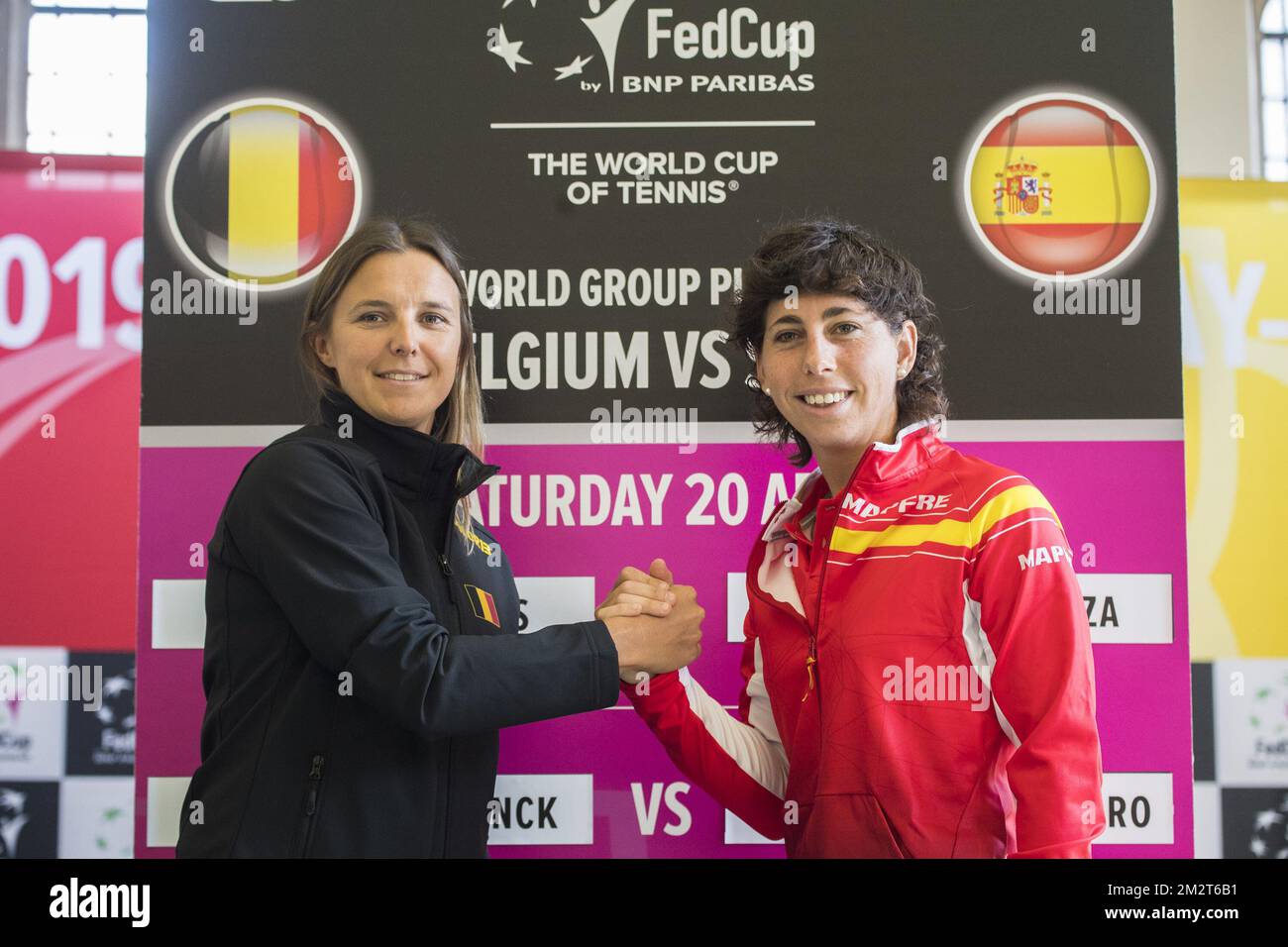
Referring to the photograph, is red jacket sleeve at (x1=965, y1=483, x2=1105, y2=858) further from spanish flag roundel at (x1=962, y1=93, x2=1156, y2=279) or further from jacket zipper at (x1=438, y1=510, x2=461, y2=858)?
jacket zipper at (x1=438, y1=510, x2=461, y2=858)

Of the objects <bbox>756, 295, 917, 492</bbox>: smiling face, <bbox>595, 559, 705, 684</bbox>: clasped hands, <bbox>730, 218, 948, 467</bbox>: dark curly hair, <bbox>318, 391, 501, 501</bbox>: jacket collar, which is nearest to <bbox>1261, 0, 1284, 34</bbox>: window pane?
<bbox>730, 218, 948, 467</bbox>: dark curly hair

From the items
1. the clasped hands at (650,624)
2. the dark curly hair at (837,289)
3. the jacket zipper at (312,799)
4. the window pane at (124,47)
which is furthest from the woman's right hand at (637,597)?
the window pane at (124,47)

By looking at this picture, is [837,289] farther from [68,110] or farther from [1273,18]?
[68,110]

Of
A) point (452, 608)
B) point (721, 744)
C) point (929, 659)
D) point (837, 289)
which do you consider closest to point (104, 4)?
point (452, 608)

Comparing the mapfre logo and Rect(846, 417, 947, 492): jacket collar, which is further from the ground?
the mapfre logo

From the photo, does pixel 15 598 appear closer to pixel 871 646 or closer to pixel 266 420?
pixel 266 420

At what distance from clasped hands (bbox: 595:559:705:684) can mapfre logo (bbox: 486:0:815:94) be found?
98 centimetres

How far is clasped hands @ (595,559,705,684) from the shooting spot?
1796 mm

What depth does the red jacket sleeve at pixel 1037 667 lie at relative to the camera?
1.59 meters

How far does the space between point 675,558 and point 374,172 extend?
0.97m

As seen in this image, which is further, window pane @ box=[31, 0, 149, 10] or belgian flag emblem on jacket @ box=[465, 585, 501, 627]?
window pane @ box=[31, 0, 149, 10]

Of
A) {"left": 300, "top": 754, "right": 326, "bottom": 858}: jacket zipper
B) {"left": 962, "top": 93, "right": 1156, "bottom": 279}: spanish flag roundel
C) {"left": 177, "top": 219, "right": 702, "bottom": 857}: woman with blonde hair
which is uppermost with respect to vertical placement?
{"left": 962, "top": 93, "right": 1156, "bottom": 279}: spanish flag roundel
